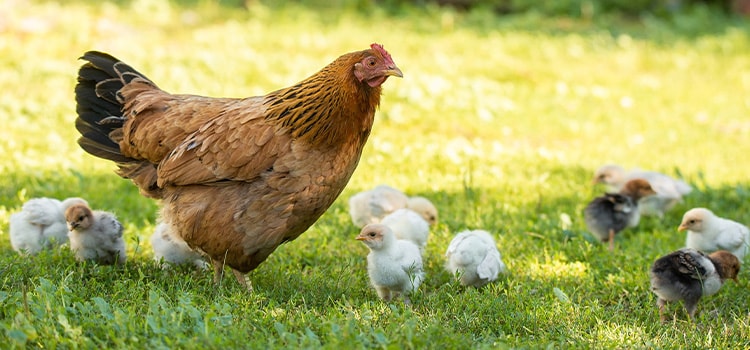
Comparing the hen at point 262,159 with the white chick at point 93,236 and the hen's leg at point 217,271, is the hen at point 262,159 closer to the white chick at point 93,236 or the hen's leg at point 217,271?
the hen's leg at point 217,271

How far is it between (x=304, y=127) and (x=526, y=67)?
28.8 ft

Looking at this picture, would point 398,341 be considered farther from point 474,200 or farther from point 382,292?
point 474,200

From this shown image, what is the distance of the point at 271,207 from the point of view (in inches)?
200

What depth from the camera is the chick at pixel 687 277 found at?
5.21 metres

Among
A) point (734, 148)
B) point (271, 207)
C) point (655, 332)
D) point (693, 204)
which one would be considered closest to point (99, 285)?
point (271, 207)

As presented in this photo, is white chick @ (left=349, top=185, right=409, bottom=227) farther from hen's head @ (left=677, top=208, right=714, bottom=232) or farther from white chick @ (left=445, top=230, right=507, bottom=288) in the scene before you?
hen's head @ (left=677, top=208, right=714, bottom=232)

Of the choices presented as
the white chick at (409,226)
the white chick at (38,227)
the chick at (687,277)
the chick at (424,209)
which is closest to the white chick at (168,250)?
the white chick at (38,227)

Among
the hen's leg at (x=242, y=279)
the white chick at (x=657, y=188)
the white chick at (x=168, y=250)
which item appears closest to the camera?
the hen's leg at (x=242, y=279)

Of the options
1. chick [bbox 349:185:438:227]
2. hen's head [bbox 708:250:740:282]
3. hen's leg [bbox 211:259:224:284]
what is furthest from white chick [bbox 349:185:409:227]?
hen's head [bbox 708:250:740:282]

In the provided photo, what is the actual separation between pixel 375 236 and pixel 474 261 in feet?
2.10

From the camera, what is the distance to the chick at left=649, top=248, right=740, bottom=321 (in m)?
5.21

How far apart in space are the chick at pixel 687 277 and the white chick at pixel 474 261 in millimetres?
967

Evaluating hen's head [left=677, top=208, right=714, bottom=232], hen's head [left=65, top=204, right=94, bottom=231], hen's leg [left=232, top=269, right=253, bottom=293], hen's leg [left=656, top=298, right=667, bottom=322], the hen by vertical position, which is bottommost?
hen's leg [left=656, top=298, right=667, bottom=322]

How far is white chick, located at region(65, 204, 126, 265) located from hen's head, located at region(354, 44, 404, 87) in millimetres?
1903
